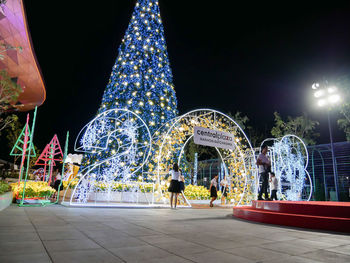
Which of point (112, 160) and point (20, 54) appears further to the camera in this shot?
point (20, 54)

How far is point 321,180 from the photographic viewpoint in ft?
66.4

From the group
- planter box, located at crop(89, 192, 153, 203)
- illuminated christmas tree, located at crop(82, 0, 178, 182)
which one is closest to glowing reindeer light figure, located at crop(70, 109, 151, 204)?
planter box, located at crop(89, 192, 153, 203)

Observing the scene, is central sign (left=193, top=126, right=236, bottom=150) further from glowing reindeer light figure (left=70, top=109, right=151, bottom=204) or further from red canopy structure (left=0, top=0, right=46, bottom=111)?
red canopy structure (left=0, top=0, right=46, bottom=111)

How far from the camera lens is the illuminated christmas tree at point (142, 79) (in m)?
14.8

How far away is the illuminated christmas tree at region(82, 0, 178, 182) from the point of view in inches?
582

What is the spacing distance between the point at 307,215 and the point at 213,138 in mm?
5524

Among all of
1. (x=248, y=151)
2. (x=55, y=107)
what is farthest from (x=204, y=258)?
(x=55, y=107)

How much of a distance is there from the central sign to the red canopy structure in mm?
8234

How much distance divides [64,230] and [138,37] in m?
14.4

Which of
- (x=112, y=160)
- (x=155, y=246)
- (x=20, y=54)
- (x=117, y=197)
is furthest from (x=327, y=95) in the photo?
(x=20, y=54)

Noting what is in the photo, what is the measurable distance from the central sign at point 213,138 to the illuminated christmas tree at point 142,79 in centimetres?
469

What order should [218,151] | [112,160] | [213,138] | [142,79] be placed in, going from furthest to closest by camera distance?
[142,79] → [112,160] → [218,151] → [213,138]

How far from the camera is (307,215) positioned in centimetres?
593

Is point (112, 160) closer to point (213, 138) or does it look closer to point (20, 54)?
point (213, 138)
